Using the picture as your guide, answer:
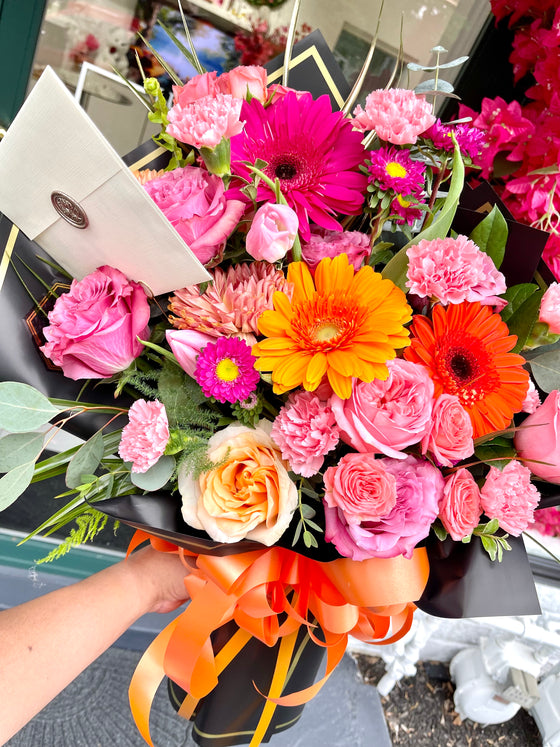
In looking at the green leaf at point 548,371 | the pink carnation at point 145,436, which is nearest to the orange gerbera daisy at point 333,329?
the pink carnation at point 145,436

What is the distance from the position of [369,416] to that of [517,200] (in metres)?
0.65

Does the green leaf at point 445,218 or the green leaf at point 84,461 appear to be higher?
the green leaf at point 445,218

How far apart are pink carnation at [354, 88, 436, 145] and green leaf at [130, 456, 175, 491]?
37 centimetres

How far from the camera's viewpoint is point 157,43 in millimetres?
1136

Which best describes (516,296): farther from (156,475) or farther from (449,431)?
(156,475)

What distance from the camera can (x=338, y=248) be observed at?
0.56 meters

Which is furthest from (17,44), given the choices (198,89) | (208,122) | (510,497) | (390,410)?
(510,497)

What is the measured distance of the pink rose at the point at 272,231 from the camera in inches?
18.5

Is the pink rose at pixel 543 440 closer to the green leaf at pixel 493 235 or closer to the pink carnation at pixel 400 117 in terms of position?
the green leaf at pixel 493 235

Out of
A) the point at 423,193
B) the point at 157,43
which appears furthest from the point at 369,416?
the point at 157,43

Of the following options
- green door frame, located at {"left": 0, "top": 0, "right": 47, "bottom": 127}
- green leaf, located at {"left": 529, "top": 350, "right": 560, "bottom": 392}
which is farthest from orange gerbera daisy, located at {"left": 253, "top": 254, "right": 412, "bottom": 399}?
green door frame, located at {"left": 0, "top": 0, "right": 47, "bottom": 127}

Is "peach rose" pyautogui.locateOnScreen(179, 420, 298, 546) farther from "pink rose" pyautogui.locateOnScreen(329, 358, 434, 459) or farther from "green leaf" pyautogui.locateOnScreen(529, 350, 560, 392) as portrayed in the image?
"green leaf" pyautogui.locateOnScreen(529, 350, 560, 392)

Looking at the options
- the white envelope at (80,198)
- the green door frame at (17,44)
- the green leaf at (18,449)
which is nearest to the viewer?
the white envelope at (80,198)

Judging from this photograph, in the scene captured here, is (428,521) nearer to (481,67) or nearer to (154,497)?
(154,497)
